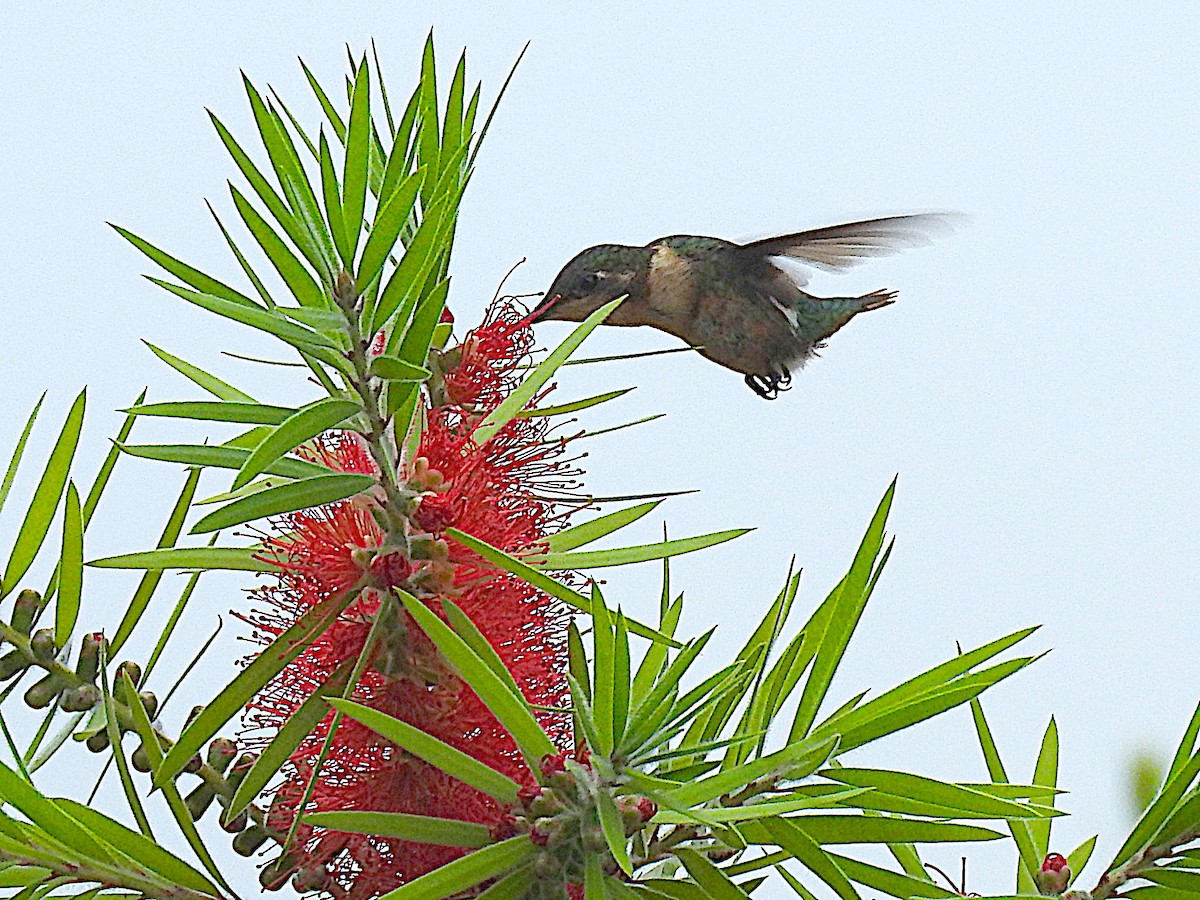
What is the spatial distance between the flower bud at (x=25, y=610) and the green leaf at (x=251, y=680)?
0.24 ft

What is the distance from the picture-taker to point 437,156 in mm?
348

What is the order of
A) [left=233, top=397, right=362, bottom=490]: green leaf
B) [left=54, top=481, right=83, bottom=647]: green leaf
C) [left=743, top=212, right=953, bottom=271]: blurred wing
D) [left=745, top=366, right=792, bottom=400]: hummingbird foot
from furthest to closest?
[left=745, top=366, right=792, bottom=400]: hummingbird foot, [left=743, top=212, right=953, bottom=271]: blurred wing, [left=54, top=481, right=83, bottom=647]: green leaf, [left=233, top=397, right=362, bottom=490]: green leaf

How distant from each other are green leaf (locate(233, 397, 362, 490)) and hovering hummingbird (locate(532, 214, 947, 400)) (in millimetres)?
482

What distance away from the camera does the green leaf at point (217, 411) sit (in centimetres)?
29

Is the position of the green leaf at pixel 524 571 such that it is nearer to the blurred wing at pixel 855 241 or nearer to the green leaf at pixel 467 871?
the green leaf at pixel 467 871

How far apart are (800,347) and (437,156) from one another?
0.62m

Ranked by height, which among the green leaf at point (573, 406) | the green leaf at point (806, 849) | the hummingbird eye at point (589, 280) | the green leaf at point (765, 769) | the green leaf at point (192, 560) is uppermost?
the hummingbird eye at point (589, 280)

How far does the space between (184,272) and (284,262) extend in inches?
0.8

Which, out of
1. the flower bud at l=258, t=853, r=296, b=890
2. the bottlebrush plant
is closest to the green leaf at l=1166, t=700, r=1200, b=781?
the bottlebrush plant

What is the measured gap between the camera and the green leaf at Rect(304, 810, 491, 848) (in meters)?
0.29

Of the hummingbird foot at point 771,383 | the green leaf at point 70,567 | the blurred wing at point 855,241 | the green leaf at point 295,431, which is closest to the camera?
the green leaf at point 295,431

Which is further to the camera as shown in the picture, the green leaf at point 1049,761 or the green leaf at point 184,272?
the green leaf at point 1049,761

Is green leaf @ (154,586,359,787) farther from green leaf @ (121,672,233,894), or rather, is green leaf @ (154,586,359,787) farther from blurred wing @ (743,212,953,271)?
blurred wing @ (743,212,953,271)

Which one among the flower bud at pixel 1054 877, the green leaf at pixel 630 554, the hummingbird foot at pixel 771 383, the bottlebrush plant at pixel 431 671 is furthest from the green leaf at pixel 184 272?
the hummingbird foot at pixel 771 383
